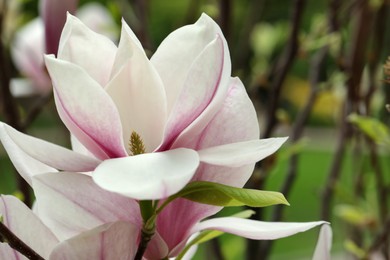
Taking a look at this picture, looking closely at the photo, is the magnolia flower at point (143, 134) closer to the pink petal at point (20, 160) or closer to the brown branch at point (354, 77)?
the pink petal at point (20, 160)

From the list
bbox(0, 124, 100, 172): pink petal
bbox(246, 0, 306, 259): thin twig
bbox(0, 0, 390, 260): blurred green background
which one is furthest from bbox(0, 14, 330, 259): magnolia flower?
bbox(246, 0, 306, 259): thin twig

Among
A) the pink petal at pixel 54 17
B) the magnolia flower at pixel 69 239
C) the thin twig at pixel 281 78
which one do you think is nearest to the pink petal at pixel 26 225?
the magnolia flower at pixel 69 239

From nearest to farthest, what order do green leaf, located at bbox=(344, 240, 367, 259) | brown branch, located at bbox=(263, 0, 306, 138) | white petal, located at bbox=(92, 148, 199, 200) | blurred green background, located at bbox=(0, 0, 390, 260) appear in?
white petal, located at bbox=(92, 148, 199, 200), green leaf, located at bbox=(344, 240, 367, 259), brown branch, located at bbox=(263, 0, 306, 138), blurred green background, located at bbox=(0, 0, 390, 260)

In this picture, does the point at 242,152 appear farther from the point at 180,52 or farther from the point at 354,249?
the point at 354,249

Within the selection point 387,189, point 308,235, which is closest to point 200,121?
point 387,189

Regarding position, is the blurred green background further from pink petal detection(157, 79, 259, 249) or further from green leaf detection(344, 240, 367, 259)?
pink petal detection(157, 79, 259, 249)

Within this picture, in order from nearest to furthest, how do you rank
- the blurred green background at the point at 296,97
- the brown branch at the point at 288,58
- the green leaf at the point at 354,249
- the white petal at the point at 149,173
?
1. the white petal at the point at 149,173
2. the green leaf at the point at 354,249
3. the brown branch at the point at 288,58
4. the blurred green background at the point at 296,97

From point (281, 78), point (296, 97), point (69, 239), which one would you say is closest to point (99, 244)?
point (69, 239)
